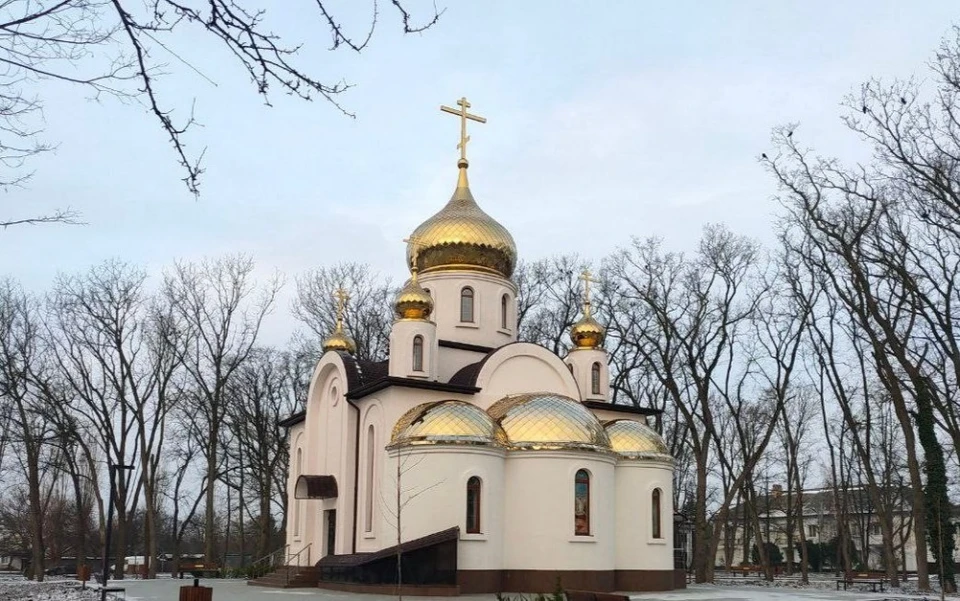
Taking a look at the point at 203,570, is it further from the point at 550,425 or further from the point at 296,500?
the point at 550,425

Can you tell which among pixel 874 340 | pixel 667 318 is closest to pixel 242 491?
pixel 667 318

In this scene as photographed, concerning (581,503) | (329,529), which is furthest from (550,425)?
(329,529)

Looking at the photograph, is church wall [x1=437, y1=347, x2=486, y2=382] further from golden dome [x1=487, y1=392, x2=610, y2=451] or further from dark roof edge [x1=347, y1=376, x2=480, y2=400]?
golden dome [x1=487, y1=392, x2=610, y2=451]

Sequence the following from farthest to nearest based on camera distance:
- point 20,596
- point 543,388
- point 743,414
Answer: point 743,414
point 543,388
point 20,596

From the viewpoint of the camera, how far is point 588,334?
25.3 metres

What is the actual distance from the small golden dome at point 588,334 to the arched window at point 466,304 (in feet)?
10.2

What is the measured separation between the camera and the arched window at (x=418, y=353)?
21.7 m

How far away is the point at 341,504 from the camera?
21625 millimetres

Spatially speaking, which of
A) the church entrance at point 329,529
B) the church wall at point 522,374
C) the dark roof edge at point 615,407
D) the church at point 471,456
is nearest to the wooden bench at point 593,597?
the church at point 471,456

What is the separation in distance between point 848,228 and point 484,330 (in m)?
9.71

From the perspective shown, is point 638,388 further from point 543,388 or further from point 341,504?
point 341,504

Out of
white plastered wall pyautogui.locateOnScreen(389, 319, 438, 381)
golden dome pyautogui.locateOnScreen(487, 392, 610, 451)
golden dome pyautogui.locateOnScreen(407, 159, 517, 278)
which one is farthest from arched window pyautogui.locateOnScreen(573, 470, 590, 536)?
golden dome pyautogui.locateOnScreen(407, 159, 517, 278)

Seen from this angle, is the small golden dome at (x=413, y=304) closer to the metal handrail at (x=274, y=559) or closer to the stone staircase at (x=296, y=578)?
the stone staircase at (x=296, y=578)

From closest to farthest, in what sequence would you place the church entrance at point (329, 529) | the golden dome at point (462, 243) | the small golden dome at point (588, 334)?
the church entrance at point (329, 529) < the golden dome at point (462, 243) < the small golden dome at point (588, 334)
